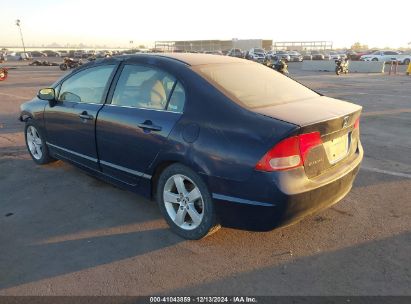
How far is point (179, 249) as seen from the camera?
3.29 meters

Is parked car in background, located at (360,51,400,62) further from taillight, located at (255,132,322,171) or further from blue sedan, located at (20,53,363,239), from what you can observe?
taillight, located at (255,132,322,171)

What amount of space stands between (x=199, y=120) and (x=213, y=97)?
0.75ft

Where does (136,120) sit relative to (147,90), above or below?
below

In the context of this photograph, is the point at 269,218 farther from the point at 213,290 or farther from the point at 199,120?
the point at 199,120

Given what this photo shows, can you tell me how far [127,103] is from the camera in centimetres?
383

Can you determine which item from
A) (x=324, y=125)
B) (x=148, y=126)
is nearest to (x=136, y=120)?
(x=148, y=126)

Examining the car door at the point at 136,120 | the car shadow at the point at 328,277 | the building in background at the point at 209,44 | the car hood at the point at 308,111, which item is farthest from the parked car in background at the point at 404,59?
the building in background at the point at 209,44

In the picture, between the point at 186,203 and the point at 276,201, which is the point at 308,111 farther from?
the point at 186,203

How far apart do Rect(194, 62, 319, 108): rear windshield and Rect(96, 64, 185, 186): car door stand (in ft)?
1.24

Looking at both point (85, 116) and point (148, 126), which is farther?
point (85, 116)

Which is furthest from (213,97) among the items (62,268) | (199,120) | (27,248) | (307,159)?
(27,248)

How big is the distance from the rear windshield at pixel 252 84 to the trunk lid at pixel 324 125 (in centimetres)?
16

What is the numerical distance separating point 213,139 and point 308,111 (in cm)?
85

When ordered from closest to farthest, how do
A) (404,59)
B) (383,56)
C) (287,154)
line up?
(287,154) → (404,59) → (383,56)
